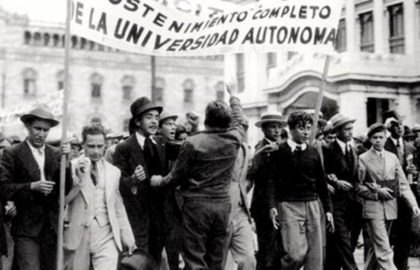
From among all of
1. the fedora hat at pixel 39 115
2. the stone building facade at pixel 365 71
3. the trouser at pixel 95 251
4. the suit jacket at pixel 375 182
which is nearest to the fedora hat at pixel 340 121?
the suit jacket at pixel 375 182

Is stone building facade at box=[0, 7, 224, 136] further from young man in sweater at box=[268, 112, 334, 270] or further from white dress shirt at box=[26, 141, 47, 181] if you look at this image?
white dress shirt at box=[26, 141, 47, 181]

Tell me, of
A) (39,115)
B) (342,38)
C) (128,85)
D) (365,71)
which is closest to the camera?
(39,115)

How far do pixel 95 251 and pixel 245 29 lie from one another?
9.91ft

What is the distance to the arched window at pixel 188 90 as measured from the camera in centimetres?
6519

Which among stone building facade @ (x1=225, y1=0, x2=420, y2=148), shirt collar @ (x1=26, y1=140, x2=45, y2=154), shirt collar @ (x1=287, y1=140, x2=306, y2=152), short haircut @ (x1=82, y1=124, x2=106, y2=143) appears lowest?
shirt collar @ (x1=26, y1=140, x2=45, y2=154)

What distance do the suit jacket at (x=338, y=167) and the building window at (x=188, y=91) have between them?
56716 mm

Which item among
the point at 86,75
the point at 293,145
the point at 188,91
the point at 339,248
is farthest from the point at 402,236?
the point at 188,91

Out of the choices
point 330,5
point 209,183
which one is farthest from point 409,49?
point 209,183

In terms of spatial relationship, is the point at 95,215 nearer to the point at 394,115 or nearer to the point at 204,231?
the point at 204,231

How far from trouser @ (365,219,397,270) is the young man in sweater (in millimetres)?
1256

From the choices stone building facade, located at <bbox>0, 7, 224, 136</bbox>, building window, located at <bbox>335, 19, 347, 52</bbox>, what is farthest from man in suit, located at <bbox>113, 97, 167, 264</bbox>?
stone building facade, located at <bbox>0, 7, 224, 136</bbox>

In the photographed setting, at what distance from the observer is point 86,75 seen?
60.3 metres

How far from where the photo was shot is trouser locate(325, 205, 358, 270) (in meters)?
8.09

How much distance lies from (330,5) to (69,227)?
370 centimetres
